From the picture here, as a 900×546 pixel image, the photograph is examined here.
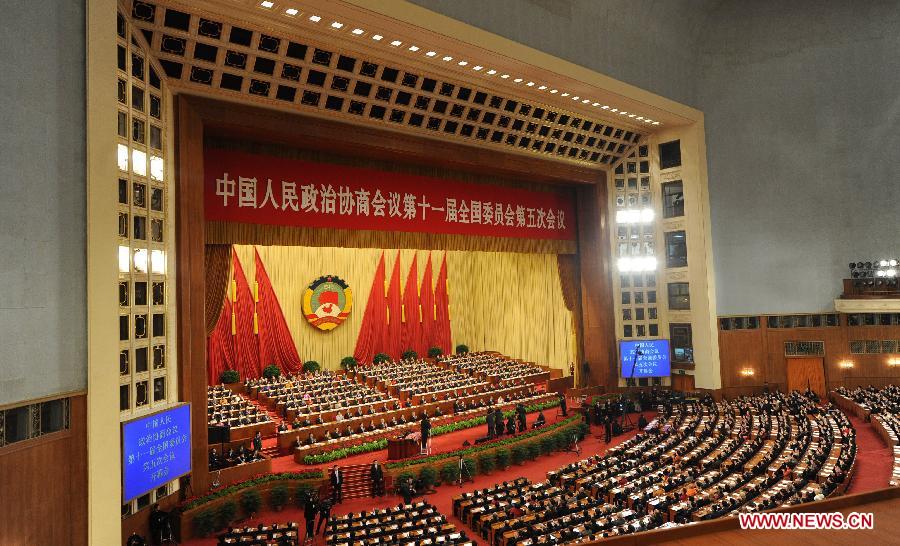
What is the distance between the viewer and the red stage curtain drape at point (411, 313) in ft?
73.0

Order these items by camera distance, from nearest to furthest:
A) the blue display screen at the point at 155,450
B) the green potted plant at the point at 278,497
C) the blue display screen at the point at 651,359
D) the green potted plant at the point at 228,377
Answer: the blue display screen at the point at 155,450, the green potted plant at the point at 278,497, the green potted plant at the point at 228,377, the blue display screen at the point at 651,359

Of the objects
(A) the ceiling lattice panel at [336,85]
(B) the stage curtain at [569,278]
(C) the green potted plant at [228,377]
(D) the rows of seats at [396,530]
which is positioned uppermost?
(A) the ceiling lattice panel at [336,85]

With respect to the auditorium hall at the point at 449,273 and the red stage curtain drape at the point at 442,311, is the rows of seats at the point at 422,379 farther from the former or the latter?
the red stage curtain drape at the point at 442,311

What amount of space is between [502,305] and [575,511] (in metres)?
15.7

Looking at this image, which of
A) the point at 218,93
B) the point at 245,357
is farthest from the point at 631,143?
the point at 245,357

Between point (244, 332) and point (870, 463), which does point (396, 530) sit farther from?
point (244, 332)

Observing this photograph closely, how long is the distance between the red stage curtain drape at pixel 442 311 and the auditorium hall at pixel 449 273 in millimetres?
155

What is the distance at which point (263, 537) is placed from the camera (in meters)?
8.30

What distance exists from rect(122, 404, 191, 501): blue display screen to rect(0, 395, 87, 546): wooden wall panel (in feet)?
2.70

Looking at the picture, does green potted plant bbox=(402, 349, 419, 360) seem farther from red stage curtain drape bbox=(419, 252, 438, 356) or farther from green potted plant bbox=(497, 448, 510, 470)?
green potted plant bbox=(497, 448, 510, 470)

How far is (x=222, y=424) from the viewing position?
40.0ft

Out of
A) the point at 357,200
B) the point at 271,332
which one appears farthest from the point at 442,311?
the point at 357,200

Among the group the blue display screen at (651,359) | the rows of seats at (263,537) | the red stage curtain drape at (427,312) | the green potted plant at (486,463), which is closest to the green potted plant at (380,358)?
the red stage curtain drape at (427,312)

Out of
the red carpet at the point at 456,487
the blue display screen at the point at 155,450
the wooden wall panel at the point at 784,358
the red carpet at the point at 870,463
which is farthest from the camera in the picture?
the wooden wall panel at the point at 784,358
